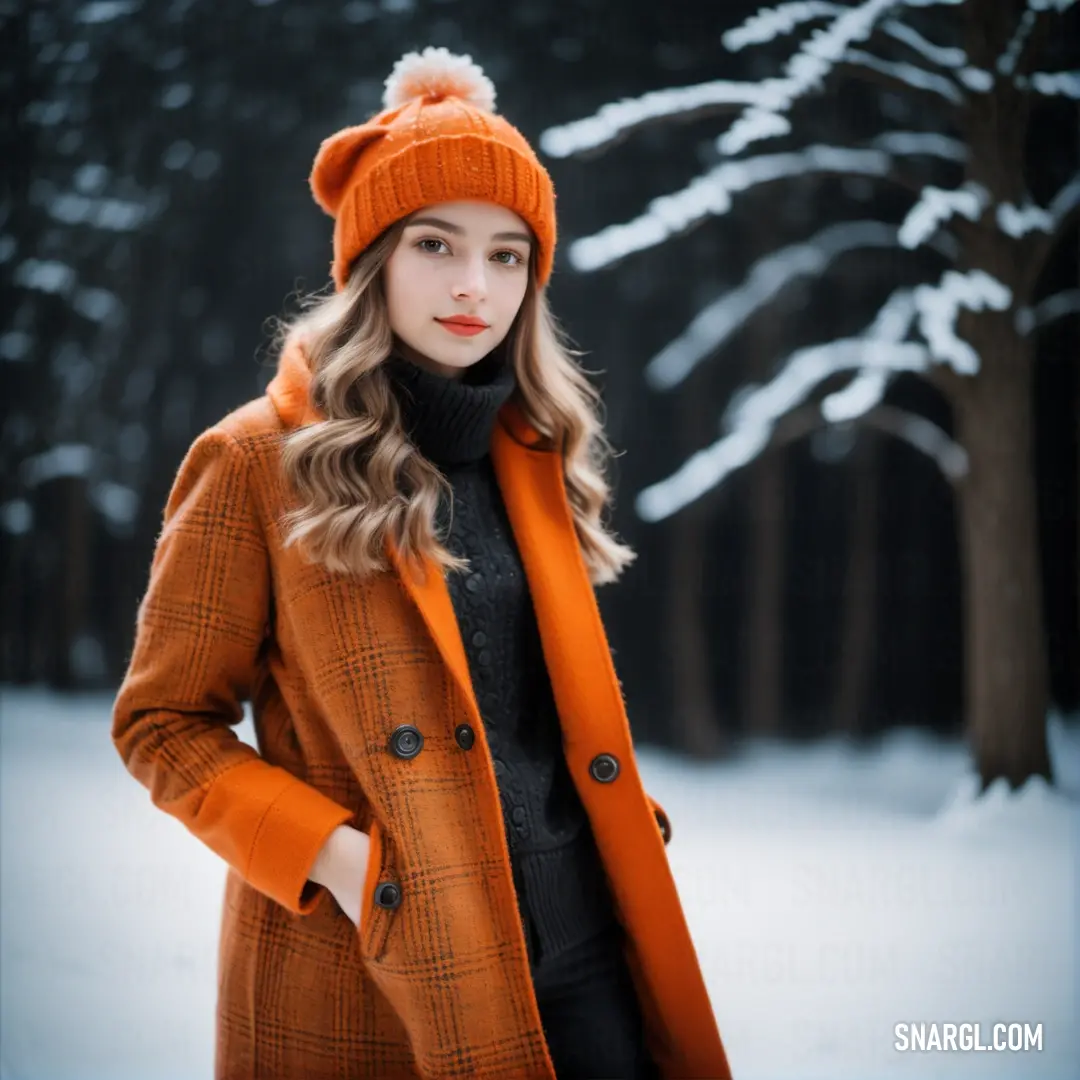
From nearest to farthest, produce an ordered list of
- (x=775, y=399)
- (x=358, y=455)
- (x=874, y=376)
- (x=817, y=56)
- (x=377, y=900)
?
1. (x=377, y=900)
2. (x=358, y=455)
3. (x=817, y=56)
4. (x=874, y=376)
5. (x=775, y=399)

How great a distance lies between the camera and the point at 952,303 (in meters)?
2.25

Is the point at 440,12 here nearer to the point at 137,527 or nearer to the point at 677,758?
the point at 137,527

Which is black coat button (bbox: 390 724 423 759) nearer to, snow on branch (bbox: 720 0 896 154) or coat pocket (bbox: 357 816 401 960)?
coat pocket (bbox: 357 816 401 960)

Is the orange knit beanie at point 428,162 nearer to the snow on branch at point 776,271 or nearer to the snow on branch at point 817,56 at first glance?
the snow on branch at point 817,56

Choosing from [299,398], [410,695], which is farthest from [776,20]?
[410,695]

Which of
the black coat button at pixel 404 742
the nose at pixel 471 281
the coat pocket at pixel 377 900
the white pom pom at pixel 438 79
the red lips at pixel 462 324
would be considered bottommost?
the coat pocket at pixel 377 900

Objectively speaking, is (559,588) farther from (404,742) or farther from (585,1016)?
(585,1016)

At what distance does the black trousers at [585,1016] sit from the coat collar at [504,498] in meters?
0.36

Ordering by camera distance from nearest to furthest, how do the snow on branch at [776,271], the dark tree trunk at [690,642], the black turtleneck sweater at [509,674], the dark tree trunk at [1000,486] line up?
the black turtleneck sweater at [509,674] < the dark tree trunk at [1000,486] < the snow on branch at [776,271] < the dark tree trunk at [690,642]

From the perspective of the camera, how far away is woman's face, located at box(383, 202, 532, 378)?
1.28 metres

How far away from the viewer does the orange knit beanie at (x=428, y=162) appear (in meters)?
1.27

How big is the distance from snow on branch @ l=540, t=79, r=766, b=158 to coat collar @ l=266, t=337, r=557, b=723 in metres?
0.83

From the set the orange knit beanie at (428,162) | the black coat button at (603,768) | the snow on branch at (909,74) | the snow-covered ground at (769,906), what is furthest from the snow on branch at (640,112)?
the snow-covered ground at (769,906)

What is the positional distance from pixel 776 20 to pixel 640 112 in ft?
1.03
